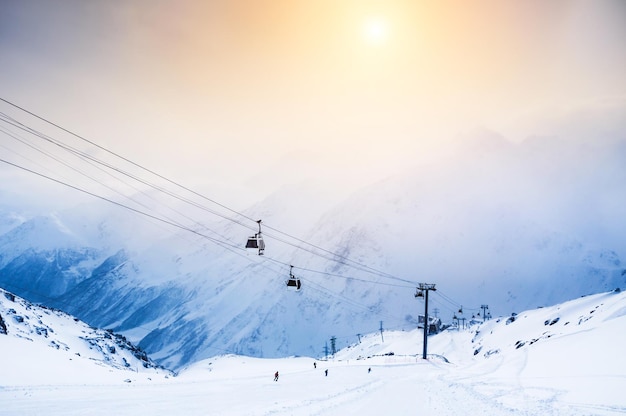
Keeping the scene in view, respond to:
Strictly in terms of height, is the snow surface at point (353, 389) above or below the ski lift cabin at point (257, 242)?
below

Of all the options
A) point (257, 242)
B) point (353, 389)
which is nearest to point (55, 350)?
point (257, 242)

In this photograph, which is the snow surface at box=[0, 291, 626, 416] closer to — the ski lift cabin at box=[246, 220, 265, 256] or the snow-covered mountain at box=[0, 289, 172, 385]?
the snow-covered mountain at box=[0, 289, 172, 385]

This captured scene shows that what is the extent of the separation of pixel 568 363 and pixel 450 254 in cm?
17553

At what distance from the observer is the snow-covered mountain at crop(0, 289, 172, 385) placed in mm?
29922

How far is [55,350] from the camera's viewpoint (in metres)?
40.5

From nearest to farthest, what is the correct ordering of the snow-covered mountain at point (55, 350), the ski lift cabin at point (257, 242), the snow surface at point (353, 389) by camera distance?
1. the snow surface at point (353, 389)
2. the ski lift cabin at point (257, 242)
3. the snow-covered mountain at point (55, 350)

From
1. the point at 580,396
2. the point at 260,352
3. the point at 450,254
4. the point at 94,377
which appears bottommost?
the point at 260,352

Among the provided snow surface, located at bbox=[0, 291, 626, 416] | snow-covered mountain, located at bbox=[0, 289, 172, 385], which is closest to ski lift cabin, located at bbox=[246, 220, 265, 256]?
snow surface, located at bbox=[0, 291, 626, 416]

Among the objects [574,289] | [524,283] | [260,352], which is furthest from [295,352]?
[574,289]

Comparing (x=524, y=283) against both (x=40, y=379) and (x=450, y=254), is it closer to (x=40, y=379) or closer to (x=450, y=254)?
(x=450, y=254)

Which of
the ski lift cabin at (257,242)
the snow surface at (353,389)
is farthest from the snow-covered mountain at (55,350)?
the ski lift cabin at (257,242)

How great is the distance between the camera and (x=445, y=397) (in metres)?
26.2

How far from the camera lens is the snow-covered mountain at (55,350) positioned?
29922mm

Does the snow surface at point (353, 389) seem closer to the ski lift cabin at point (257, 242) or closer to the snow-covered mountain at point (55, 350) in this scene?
the snow-covered mountain at point (55, 350)
